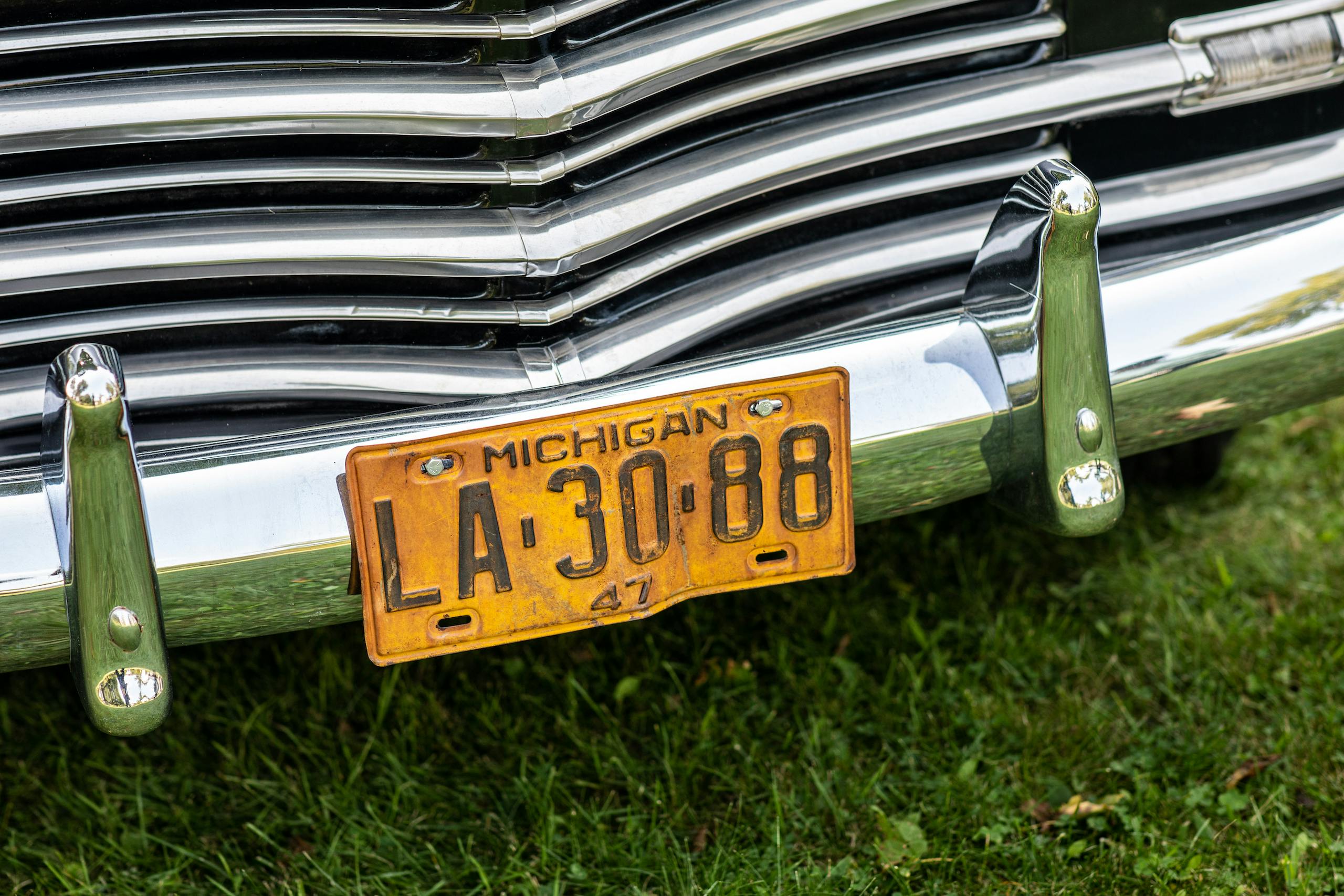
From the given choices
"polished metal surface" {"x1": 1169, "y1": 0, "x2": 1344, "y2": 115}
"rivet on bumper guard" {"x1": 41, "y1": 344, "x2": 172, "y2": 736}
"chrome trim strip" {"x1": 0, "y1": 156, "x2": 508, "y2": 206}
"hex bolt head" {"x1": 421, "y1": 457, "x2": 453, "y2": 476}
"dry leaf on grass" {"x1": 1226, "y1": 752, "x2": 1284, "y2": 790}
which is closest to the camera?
"rivet on bumper guard" {"x1": 41, "y1": 344, "x2": 172, "y2": 736}

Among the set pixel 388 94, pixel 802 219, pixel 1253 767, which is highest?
pixel 388 94

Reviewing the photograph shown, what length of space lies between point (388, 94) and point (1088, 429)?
3.10 ft

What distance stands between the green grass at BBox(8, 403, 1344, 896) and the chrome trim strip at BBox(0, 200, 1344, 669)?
0.57 m

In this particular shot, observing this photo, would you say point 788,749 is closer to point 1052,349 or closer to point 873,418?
point 873,418

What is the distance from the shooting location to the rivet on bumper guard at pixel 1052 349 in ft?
5.14

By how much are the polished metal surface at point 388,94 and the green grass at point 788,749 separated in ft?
3.38

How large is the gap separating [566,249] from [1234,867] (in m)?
1.29

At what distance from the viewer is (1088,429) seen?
1611 mm

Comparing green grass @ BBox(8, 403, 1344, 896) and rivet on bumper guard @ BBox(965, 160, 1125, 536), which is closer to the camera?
rivet on bumper guard @ BBox(965, 160, 1125, 536)

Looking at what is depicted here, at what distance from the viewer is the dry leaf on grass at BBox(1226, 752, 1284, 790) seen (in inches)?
80.4

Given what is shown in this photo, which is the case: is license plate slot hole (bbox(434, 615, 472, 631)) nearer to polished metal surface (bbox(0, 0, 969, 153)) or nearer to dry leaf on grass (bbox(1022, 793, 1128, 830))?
polished metal surface (bbox(0, 0, 969, 153))

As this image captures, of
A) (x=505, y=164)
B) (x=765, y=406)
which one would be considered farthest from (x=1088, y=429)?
(x=505, y=164)

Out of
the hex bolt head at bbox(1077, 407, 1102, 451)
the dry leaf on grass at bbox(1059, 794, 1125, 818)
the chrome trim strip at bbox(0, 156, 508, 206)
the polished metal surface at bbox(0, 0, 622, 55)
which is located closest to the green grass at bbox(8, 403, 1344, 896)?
the dry leaf on grass at bbox(1059, 794, 1125, 818)

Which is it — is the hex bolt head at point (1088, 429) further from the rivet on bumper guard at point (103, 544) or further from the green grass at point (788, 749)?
the rivet on bumper guard at point (103, 544)
